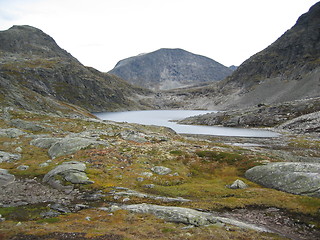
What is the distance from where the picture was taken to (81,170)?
33781mm

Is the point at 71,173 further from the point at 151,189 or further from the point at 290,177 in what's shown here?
the point at 290,177

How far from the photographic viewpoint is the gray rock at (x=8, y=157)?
1533 inches

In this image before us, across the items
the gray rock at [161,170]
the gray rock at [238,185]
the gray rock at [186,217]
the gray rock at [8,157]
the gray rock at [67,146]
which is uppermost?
the gray rock at [67,146]

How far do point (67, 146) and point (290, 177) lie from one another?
130ft

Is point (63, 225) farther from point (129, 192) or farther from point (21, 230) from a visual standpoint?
point (129, 192)

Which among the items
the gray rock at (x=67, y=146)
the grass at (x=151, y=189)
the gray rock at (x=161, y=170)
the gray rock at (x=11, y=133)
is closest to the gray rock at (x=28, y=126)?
the grass at (x=151, y=189)

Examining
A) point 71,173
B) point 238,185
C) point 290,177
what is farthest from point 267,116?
point 71,173

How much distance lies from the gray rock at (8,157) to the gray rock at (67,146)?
5.47 m

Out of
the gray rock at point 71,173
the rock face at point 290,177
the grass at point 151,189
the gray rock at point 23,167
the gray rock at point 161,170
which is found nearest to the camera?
the grass at point 151,189

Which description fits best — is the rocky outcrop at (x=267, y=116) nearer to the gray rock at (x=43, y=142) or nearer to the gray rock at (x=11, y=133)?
the gray rock at (x=43, y=142)

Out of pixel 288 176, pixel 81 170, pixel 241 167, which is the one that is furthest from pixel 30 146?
pixel 288 176

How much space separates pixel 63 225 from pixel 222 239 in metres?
12.4

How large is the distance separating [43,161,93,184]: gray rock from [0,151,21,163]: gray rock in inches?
461

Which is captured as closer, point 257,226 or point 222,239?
point 222,239
